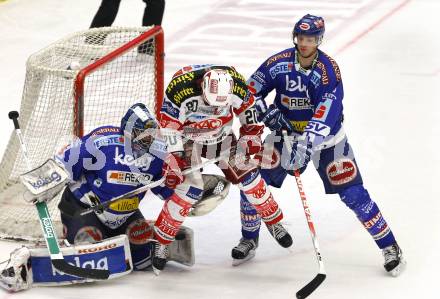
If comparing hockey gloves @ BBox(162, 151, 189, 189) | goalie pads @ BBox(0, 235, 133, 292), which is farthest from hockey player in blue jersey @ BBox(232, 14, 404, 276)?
goalie pads @ BBox(0, 235, 133, 292)

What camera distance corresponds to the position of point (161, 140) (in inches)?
211

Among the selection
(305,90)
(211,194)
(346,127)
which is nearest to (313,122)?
(305,90)

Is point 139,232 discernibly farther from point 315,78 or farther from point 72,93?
point 315,78

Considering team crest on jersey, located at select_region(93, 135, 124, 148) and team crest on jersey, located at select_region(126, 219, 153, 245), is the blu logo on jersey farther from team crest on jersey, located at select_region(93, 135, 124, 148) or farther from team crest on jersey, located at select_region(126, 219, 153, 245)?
team crest on jersey, located at select_region(126, 219, 153, 245)

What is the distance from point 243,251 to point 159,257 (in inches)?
18.3

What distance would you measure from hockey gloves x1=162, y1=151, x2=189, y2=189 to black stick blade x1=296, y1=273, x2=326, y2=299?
29.4 inches

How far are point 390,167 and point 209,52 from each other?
2395 mm

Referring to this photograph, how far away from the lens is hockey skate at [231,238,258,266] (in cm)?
578

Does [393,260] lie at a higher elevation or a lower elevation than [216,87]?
lower

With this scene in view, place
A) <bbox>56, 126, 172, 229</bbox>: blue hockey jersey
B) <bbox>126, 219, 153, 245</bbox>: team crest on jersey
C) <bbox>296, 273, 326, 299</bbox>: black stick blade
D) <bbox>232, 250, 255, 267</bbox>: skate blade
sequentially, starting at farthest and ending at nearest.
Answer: <bbox>232, 250, 255, 267</bbox>: skate blade, <bbox>126, 219, 153, 245</bbox>: team crest on jersey, <bbox>56, 126, 172, 229</bbox>: blue hockey jersey, <bbox>296, 273, 326, 299</bbox>: black stick blade

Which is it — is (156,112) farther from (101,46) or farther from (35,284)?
(35,284)

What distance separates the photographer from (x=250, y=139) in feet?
18.1

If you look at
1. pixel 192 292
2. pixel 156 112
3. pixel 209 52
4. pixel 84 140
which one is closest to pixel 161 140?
pixel 84 140

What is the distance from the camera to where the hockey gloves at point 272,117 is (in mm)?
5543
